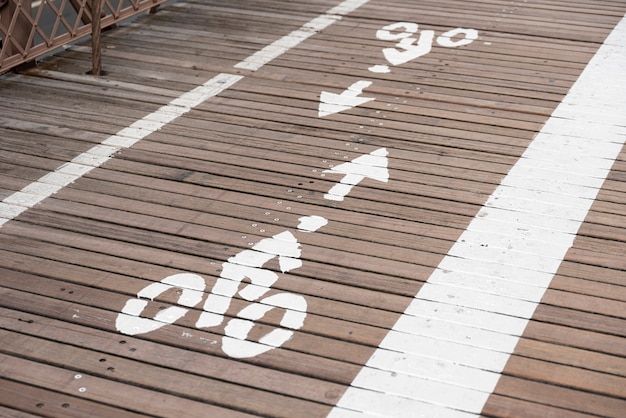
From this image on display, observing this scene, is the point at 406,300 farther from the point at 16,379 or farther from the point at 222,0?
the point at 222,0

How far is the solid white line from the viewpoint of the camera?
4.13m

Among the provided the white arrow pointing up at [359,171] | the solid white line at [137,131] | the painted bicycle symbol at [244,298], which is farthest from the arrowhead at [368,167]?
the solid white line at [137,131]

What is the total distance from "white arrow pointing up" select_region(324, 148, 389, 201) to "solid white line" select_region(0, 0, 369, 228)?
1112 mm

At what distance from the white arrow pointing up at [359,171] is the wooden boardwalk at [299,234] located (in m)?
0.01

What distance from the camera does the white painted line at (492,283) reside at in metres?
2.88

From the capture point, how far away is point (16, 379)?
2939 mm

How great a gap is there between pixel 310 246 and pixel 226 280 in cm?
41

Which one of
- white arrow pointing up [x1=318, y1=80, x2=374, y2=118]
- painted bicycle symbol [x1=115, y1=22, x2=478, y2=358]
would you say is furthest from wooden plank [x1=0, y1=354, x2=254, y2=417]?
white arrow pointing up [x1=318, y1=80, x2=374, y2=118]

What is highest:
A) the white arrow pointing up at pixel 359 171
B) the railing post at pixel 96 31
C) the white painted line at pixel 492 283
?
the railing post at pixel 96 31

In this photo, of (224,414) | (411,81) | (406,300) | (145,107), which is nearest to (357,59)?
(411,81)

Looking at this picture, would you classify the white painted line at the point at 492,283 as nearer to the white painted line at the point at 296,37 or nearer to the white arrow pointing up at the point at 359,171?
the white arrow pointing up at the point at 359,171

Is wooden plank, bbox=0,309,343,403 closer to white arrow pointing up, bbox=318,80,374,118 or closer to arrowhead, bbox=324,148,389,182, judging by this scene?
arrowhead, bbox=324,148,389,182

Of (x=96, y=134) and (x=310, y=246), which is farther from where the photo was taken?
(x=96, y=134)

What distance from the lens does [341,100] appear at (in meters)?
5.20
